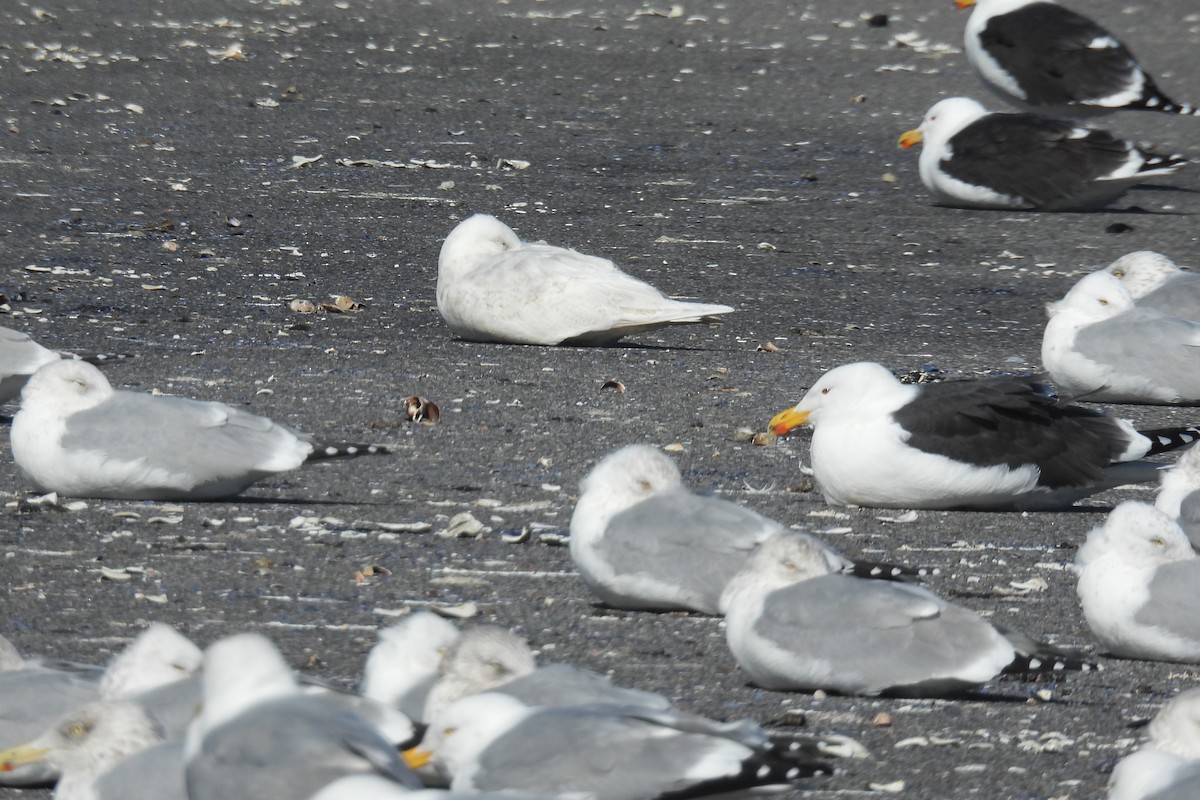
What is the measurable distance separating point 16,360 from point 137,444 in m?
1.31

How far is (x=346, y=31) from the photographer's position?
681 inches

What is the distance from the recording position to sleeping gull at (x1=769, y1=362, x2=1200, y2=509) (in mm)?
6000

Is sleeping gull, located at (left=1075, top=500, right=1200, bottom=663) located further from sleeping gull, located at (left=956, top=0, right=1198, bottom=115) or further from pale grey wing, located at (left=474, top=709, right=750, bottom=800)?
sleeping gull, located at (left=956, top=0, right=1198, bottom=115)

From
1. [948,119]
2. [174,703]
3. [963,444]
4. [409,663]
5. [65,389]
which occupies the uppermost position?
[174,703]

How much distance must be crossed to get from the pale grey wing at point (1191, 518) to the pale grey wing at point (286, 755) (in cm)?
280

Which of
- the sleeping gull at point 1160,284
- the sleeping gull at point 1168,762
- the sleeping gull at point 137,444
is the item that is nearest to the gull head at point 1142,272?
the sleeping gull at point 1160,284

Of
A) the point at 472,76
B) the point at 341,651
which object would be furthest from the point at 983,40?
the point at 341,651

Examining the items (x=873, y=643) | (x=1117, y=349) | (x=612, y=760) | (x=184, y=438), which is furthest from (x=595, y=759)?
(x=1117, y=349)

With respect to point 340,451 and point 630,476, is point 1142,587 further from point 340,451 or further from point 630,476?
point 340,451

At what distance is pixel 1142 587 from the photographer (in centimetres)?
458

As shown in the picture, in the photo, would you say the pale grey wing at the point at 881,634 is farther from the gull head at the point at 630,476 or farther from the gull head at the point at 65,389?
the gull head at the point at 65,389

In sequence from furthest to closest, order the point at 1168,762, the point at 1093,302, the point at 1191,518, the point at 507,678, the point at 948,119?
the point at 948,119 < the point at 1093,302 < the point at 1191,518 < the point at 507,678 < the point at 1168,762

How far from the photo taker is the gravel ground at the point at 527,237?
473 centimetres

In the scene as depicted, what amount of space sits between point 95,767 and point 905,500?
10.9ft
